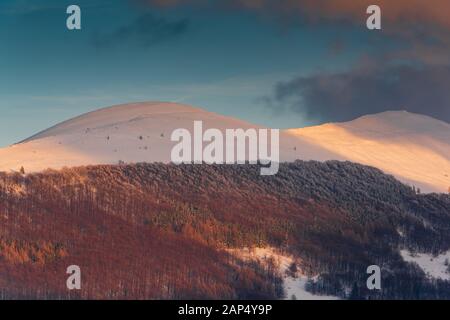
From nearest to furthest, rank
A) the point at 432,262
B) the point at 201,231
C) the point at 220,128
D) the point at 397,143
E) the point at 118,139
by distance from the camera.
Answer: the point at 201,231 → the point at 432,262 → the point at 118,139 → the point at 220,128 → the point at 397,143

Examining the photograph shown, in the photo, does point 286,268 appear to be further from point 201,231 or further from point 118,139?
point 118,139

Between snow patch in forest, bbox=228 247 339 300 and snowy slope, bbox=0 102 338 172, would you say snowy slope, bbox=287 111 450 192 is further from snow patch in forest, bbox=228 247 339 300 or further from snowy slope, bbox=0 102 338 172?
snow patch in forest, bbox=228 247 339 300

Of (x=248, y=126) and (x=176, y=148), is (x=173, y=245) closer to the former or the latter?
(x=176, y=148)

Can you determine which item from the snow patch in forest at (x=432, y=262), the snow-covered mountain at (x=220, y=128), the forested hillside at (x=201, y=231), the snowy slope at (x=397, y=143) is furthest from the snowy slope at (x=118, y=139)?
the snow patch in forest at (x=432, y=262)

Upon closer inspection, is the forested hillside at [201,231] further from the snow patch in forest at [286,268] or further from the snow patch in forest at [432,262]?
the snow patch in forest at [432,262]

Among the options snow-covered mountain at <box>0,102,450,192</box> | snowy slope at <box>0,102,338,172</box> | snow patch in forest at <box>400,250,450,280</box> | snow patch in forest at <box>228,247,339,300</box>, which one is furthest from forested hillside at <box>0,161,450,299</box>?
snow-covered mountain at <box>0,102,450,192</box>

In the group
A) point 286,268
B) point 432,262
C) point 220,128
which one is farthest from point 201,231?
point 220,128
